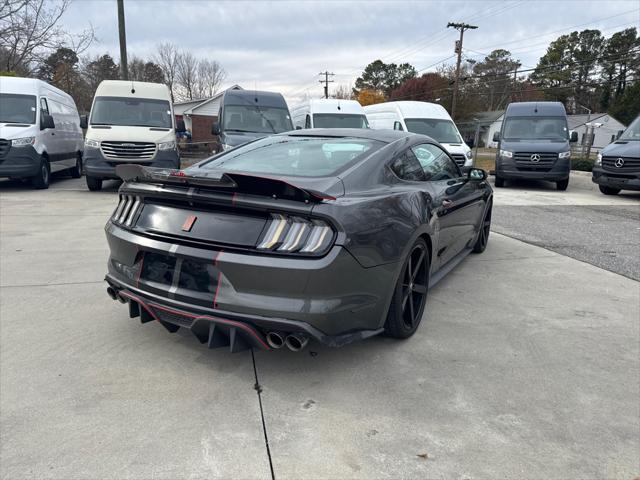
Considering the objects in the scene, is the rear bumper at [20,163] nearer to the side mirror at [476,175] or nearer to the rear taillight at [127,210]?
the rear taillight at [127,210]

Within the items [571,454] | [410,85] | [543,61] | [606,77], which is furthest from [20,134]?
[543,61]

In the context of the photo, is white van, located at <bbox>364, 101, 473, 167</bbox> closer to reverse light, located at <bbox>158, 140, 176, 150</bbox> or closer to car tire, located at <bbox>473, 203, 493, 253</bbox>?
reverse light, located at <bbox>158, 140, 176, 150</bbox>

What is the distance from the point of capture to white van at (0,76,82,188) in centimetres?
1021

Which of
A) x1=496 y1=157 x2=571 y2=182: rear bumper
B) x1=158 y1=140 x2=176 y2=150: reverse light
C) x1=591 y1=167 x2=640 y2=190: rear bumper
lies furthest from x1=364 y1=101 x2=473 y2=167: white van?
x1=158 y1=140 x2=176 y2=150: reverse light

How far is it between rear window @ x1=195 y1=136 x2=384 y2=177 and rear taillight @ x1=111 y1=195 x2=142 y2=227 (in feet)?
1.70

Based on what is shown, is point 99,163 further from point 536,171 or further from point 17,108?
point 536,171

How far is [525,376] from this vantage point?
292 cm

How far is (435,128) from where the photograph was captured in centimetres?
1325

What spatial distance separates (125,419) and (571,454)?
217 centimetres

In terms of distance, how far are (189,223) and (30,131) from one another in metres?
10.0

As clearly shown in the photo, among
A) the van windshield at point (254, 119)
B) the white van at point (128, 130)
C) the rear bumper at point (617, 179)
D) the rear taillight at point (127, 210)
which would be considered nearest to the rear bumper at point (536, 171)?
the rear bumper at point (617, 179)

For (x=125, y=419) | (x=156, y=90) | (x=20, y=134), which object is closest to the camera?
(x=125, y=419)

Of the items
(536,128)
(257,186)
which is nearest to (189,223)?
(257,186)

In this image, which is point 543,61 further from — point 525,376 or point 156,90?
point 525,376
